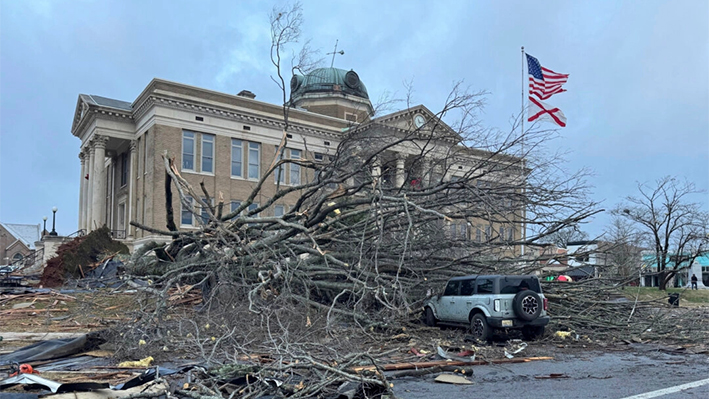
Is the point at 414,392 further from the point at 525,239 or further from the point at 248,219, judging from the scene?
the point at 525,239

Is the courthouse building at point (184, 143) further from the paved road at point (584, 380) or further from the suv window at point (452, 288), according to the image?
the paved road at point (584, 380)

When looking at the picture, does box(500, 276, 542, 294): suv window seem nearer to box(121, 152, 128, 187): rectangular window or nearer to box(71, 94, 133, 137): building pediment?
box(71, 94, 133, 137): building pediment

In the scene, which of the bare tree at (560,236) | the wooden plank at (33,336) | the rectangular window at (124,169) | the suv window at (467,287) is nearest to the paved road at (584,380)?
the suv window at (467,287)

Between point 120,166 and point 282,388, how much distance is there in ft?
137

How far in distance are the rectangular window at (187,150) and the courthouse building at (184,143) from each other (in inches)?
2.6

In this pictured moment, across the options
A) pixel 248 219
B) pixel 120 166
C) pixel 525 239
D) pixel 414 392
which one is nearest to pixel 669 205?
pixel 525 239

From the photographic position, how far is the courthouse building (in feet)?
116

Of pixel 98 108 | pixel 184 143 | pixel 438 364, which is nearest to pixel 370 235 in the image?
pixel 438 364

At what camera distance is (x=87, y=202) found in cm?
4306

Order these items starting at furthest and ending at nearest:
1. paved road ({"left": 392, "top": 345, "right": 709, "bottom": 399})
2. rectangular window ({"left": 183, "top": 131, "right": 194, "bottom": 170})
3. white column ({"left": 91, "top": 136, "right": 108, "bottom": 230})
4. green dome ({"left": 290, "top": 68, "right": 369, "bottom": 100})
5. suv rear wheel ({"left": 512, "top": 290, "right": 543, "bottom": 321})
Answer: green dome ({"left": 290, "top": 68, "right": 369, "bottom": 100})
white column ({"left": 91, "top": 136, "right": 108, "bottom": 230})
rectangular window ({"left": 183, "top": 131, "right": 194, "bottom": 170})
suv rear wheel ({"left": 512, "top": 290, "right": 543, "bottom": 321})
paved road ({"left": 392, "top": 345, "right": 709, "bottom": 399})

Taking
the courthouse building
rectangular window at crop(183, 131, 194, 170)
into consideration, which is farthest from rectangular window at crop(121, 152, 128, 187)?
rectangular window at crop(183, 131, 194, 170)

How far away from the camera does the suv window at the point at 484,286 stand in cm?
1124

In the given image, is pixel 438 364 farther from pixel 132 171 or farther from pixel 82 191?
pixel 82 191

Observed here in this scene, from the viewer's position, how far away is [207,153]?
37.5 m
